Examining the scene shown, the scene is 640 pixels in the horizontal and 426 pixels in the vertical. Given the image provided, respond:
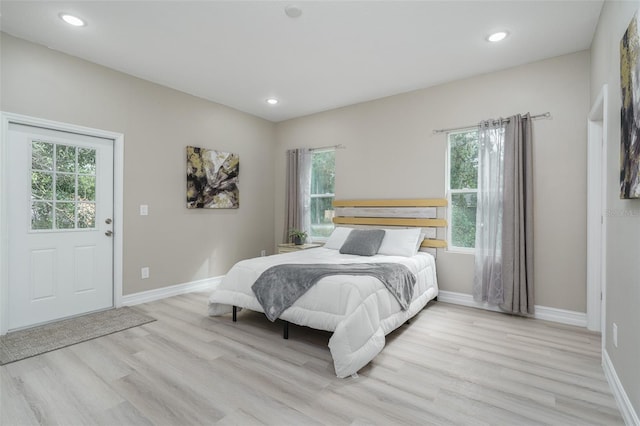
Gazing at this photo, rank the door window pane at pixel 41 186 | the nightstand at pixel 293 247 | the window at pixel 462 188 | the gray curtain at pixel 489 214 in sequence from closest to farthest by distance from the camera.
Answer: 1. the door window pane at pixel 41 186
2. the gray curtain at pixel 489 214
3. the window at pixel 462 188
4. the nightstand at pixel 293 247

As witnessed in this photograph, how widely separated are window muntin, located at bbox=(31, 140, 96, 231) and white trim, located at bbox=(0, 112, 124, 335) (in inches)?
7.6

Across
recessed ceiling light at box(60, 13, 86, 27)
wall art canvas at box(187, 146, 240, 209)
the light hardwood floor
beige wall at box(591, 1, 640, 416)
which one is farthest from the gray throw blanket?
recessed ceiling light at box(60, 13, 86, 27)

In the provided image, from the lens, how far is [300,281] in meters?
2.75

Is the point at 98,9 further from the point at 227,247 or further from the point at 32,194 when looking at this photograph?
the point at 227,247

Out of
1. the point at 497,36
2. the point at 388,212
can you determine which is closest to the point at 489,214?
the point at 388,212

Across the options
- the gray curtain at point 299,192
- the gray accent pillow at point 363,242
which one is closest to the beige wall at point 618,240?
the gray accent pillow at point 363,242

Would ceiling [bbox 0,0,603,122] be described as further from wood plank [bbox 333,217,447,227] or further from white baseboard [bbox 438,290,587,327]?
white baseboard [bbox 438,290,587,327]

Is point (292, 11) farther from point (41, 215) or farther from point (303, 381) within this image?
point (41, 215)

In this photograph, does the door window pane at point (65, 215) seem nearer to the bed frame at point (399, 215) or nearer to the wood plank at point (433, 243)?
the bed frame at point (399, 215)

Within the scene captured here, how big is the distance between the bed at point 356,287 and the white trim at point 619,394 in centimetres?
139

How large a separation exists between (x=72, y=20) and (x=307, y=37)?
2.01 meters

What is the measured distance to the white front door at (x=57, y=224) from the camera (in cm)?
301

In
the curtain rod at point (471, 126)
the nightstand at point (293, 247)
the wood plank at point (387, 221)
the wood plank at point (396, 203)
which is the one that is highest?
the curtain rod at point (471, 126)

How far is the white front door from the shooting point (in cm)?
301
